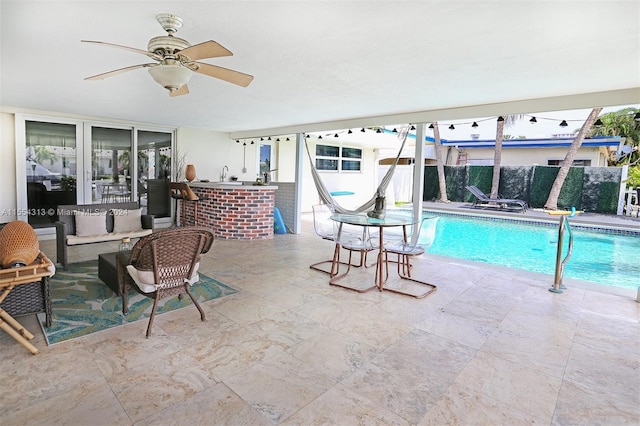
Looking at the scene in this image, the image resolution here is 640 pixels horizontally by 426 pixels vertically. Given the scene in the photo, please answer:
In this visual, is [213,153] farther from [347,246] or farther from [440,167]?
[440,167]

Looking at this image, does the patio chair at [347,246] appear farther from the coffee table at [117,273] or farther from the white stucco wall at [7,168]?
the white stucco wall at [7,168]

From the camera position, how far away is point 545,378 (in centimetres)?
228

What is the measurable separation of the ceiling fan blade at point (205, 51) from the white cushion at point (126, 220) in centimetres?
363

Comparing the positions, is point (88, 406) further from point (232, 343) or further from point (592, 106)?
point (592, 106)

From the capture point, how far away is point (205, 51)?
7.26 feet

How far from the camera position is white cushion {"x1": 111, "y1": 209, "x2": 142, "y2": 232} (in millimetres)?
5133

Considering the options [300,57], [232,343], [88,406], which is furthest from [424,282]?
[88,406]

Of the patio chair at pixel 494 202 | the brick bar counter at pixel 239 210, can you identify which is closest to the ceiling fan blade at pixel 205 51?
the brick bar counter at pixel 239 210

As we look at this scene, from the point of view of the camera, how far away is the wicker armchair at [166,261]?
2.69 meters

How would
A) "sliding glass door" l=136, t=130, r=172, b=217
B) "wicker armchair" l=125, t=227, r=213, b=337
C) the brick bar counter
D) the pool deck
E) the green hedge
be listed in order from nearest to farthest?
1. "wicker armchair" l=125, t=227, r=213, b=337
2. the brick bar counter
3. "sliding glass door" l=136, t=130, r=172, b=217
4. the pool deck
5. the green hedge

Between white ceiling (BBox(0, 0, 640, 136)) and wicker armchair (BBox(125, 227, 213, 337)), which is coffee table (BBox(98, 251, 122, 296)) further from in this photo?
white ceiling (BBox(0, 0, 640, 136))

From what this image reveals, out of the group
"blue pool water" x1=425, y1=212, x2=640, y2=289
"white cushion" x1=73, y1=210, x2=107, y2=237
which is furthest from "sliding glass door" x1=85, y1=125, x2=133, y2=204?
"blue pool water" x1=425, y1=212, x2=640, y2=289

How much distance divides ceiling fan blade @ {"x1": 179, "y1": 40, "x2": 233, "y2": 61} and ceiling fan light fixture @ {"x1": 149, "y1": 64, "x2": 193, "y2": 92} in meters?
0.16

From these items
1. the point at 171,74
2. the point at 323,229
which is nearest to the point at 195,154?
the point at 323,229
